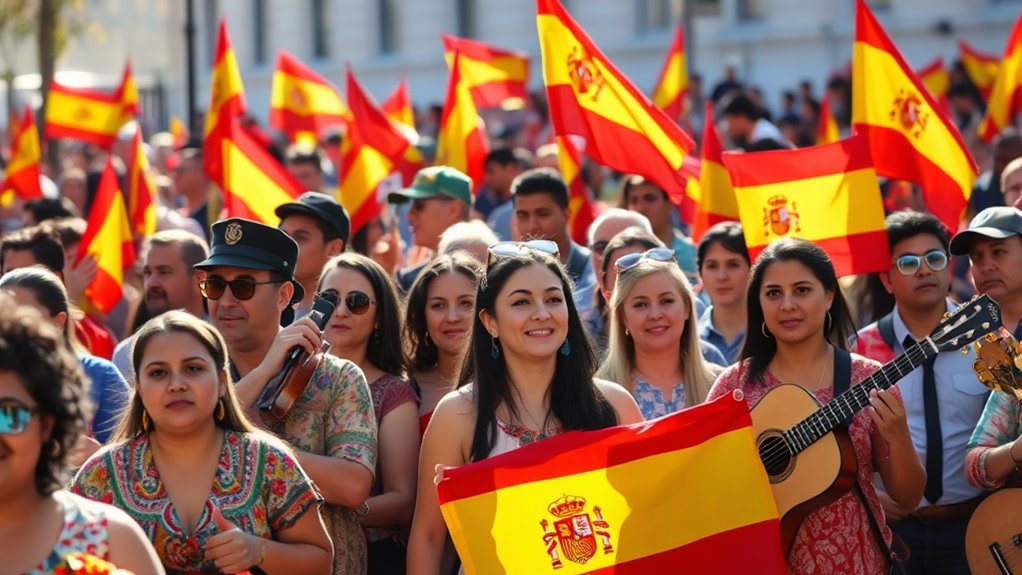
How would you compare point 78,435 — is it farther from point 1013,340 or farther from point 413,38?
point 413,38

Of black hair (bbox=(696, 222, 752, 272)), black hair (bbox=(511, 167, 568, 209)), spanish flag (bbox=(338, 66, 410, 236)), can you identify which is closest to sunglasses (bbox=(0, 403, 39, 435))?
black hair (bbox=(696, 222, 752, 272))

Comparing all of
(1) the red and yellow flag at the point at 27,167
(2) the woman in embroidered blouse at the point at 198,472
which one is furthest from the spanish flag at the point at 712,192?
(1) the red and yellow flag at the point at 27,167

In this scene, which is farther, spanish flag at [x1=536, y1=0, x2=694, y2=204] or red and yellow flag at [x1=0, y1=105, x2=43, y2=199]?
red and yellow flag at [x1=0, y1=105, x2=43, y2=199]

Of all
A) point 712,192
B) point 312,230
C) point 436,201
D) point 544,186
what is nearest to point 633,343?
point 312,230

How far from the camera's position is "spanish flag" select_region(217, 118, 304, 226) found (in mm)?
10117

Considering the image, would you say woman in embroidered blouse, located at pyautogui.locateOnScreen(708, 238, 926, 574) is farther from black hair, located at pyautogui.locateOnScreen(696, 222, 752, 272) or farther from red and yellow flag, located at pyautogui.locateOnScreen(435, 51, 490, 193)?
red and yellow flag, located at pyautogui.locateOnScreen(435, 51, 490, 193)

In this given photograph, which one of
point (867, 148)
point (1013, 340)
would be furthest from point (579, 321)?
point (867, 148)

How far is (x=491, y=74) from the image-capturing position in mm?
13797

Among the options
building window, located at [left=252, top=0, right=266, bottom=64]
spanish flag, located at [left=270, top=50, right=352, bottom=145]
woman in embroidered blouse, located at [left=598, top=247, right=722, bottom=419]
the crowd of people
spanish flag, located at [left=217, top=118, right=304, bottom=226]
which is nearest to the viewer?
the crowd of people

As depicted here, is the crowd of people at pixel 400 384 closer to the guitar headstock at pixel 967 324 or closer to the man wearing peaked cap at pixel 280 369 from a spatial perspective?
the man wearing peaked cap at pixel 280 369

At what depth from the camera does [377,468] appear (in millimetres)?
5973

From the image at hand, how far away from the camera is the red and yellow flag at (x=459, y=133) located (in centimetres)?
1199

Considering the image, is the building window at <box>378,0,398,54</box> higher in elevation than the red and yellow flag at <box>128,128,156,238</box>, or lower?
higher

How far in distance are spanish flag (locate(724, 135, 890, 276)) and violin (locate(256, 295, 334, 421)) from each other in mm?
3031
